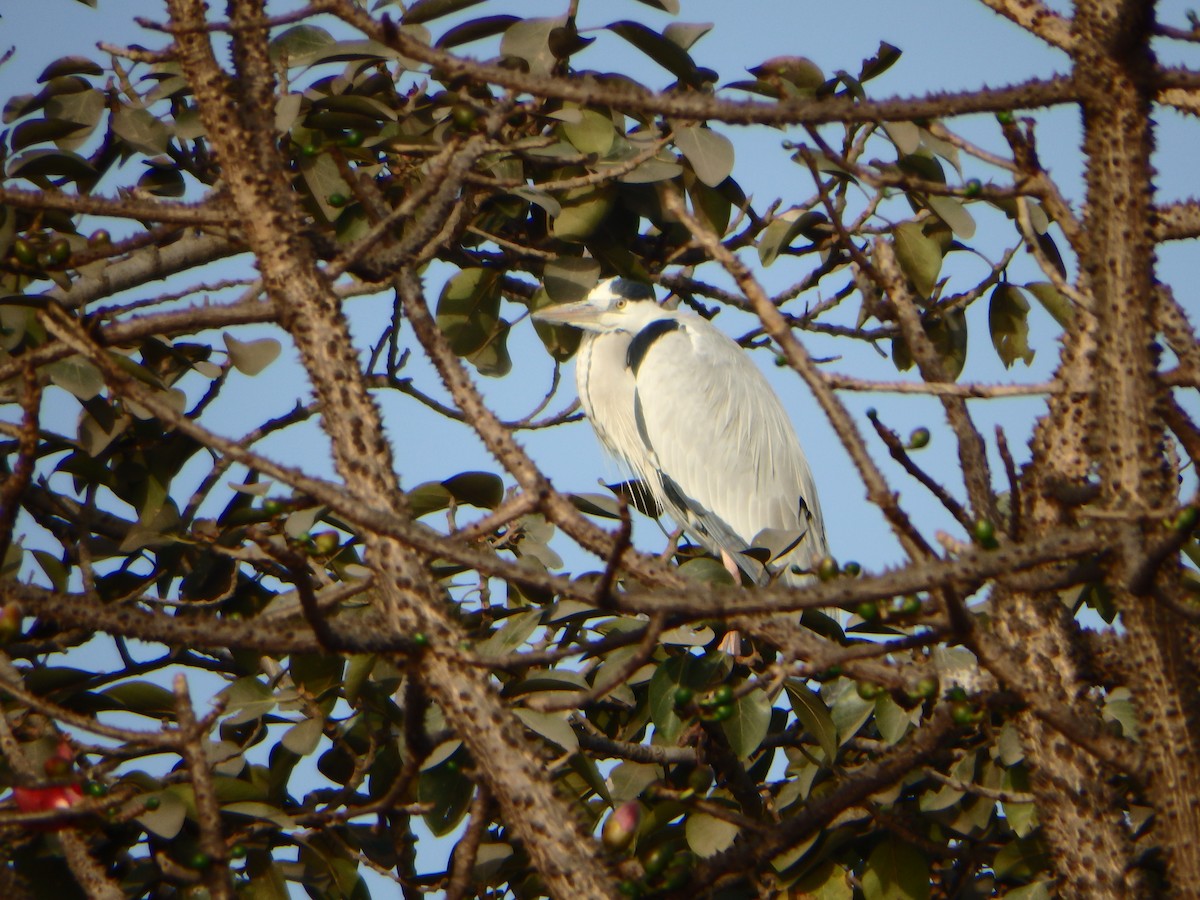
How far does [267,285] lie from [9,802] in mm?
789

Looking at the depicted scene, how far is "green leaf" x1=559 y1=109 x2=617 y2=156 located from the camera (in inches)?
107

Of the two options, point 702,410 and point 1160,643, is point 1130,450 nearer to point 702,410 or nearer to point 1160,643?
point 1160,643

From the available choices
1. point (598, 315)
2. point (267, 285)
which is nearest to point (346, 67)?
point (267, 285)

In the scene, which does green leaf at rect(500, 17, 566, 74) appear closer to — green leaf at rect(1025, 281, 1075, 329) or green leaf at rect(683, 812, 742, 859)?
green leaf at rect(1025, 281, 1075, 329)

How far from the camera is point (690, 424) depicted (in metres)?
5.63

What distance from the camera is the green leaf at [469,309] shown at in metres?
3.04

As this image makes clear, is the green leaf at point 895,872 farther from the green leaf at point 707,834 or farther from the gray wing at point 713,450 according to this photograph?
the gray wing at point 713,450

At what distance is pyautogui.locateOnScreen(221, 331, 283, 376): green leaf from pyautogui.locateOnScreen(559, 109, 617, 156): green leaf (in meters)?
0.80

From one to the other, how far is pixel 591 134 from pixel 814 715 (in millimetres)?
1301

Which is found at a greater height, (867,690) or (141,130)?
(141,130)

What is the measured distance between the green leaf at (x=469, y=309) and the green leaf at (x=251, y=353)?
43 centimetres

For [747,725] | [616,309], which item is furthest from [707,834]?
[616,309]

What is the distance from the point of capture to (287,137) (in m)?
2.90

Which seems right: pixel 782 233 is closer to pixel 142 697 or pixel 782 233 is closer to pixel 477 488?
pixel 477 488
